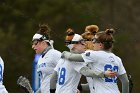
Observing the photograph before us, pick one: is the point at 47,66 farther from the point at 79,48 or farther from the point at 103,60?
the point at 103,60

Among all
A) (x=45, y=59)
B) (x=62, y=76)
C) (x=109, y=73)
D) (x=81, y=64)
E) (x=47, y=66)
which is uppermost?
(x=45, y=59)

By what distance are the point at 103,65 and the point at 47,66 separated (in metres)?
1.81

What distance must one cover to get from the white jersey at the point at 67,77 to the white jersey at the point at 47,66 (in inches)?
33.1

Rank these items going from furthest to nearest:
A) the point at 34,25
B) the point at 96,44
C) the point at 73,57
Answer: the point at 34,25, the point at 73,57, the point at 96,44

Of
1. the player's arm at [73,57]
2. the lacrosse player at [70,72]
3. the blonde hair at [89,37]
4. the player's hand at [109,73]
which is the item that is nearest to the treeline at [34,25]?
the blonde hair at [89,37]

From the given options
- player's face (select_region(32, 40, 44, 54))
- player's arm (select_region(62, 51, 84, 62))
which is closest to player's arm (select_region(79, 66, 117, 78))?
player's arm (select_region(62, 51, 84, 62))

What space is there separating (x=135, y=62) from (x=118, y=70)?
16.4m

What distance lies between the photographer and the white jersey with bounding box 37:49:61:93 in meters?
11.4

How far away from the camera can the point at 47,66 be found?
11445 millimetres

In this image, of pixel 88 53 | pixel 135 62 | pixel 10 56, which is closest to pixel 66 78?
pixel 88 53

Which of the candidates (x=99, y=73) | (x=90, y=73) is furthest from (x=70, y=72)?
(x=99, y=73)

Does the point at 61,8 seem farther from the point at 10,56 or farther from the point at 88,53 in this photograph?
the point at 88,53

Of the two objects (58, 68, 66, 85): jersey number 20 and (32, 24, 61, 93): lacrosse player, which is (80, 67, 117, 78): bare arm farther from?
(32, 24, 61, 93): lacrosse player

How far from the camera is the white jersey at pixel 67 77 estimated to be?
10.5 metres
